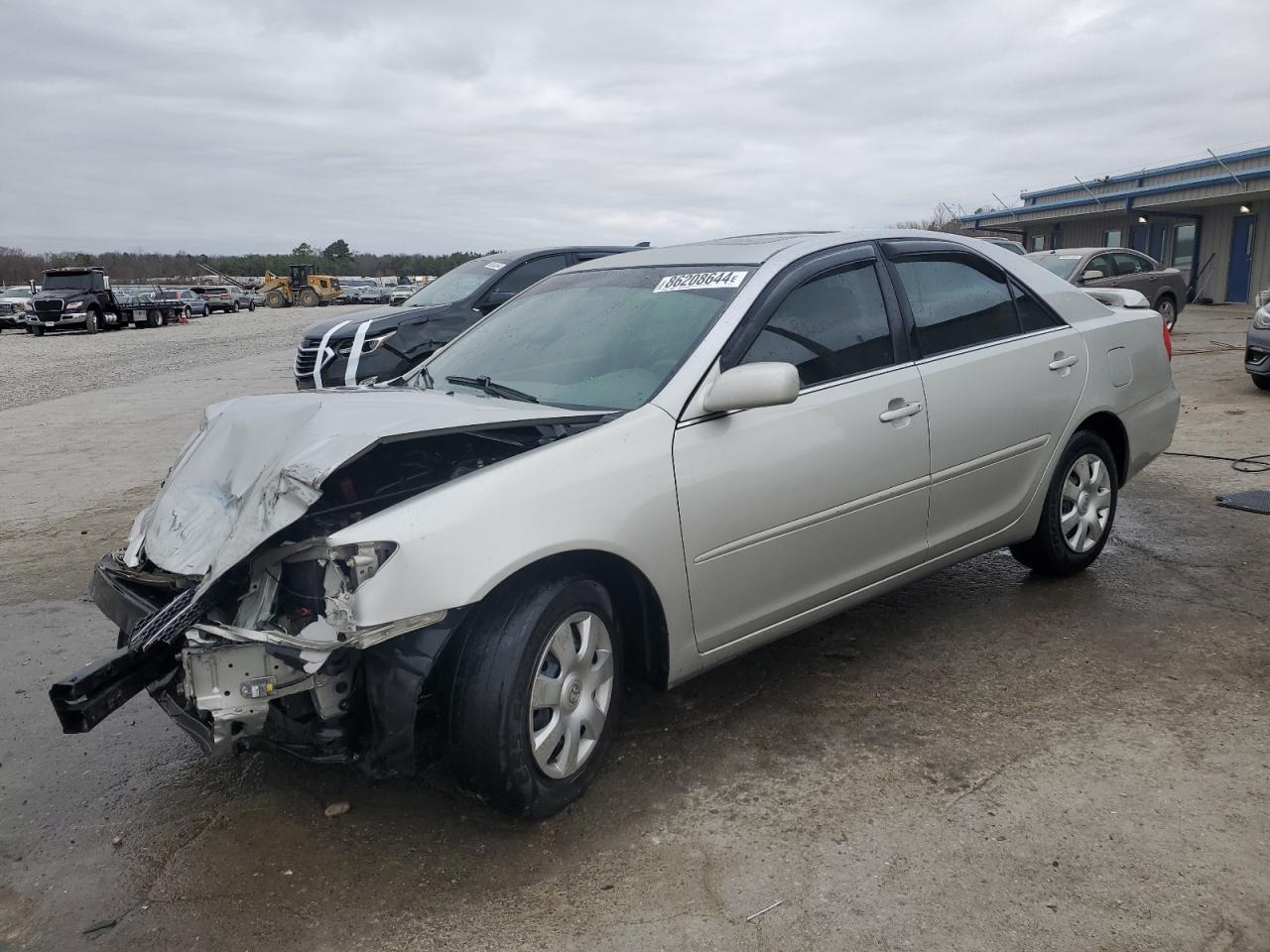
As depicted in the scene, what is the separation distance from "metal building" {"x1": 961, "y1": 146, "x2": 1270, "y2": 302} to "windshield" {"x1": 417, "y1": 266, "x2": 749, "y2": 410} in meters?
24.0

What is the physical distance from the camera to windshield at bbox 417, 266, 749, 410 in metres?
3.60

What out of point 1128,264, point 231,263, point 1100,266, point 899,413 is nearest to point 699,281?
point 899,413

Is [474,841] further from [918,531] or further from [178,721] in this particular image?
[918,531]

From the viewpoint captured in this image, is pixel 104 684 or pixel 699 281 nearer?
pixel 104 684

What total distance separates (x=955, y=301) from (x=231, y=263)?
3802 inches

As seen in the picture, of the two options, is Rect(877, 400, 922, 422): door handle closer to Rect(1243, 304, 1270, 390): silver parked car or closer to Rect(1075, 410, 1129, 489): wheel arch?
Rect(1075, 410, 1129, 489): wheel arch

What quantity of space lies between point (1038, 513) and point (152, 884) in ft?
12.5

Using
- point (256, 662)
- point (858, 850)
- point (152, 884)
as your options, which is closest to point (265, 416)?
point (256, 662)

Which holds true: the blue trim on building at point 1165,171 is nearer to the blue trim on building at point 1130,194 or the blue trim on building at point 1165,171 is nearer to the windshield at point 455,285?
the blue trim on building at point 1130,194

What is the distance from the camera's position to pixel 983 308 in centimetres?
450

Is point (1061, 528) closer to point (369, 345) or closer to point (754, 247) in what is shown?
point (754, 247)

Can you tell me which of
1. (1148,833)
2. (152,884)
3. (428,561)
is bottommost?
(1148,833)

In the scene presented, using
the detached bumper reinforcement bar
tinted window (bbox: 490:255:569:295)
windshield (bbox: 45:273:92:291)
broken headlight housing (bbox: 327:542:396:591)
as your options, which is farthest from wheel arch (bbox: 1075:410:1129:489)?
windshield (bbox: 45:273:92:291)

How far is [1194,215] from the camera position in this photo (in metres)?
28.3
